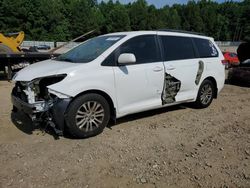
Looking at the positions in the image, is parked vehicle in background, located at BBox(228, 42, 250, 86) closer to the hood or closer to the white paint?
the white paint

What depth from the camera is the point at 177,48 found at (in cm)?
606

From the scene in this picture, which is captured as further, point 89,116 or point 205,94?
point 205,94

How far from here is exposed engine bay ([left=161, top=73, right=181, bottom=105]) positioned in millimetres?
5727

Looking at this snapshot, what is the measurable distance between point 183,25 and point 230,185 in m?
113

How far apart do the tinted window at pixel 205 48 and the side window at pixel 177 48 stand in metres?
0.24

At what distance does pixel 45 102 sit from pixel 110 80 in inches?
44.2

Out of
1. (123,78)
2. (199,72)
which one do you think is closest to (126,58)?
(123,78)

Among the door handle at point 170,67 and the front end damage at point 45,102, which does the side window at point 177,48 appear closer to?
the door handle at point 170,67

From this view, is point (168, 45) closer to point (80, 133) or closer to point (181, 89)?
point (181, 89)

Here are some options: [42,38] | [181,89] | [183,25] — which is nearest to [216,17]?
[183,25]

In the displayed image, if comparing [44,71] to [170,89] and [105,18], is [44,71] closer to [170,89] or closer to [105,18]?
Answer: [170,89]

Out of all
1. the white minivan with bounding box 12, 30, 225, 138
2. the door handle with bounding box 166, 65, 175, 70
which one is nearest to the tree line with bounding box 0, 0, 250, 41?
the white minivan with bounding box 12, 30, 225, 138

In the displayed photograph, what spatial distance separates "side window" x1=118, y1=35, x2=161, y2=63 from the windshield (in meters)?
0.22

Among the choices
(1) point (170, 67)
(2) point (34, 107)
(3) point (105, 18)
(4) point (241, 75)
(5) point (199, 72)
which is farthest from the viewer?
(3) point (105, 18)
